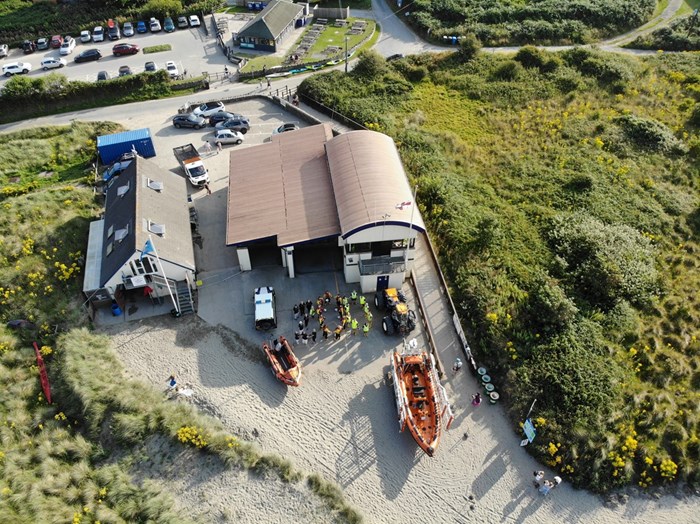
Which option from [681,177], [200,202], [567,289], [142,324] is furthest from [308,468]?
[681,177]

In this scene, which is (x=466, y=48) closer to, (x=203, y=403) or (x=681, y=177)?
(x=681, y=177)

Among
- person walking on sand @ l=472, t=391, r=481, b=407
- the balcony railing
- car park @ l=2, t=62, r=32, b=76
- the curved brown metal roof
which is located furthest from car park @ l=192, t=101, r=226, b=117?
person walking on sand @ l=472, t=391, r=481, b=407

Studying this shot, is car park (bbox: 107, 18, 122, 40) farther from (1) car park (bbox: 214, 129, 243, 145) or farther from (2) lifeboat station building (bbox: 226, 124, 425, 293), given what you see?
(2) lifeboat station building (bbox: 226, 124, 425, 293)

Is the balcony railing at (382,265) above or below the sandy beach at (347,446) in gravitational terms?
above

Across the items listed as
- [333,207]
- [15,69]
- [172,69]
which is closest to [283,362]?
[333,207]

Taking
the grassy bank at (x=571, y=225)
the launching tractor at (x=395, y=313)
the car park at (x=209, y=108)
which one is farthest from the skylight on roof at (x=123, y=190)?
the grassy bank at (x=571, y=225)

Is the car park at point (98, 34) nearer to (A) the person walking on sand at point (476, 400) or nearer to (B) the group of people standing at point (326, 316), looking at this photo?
(B) the group of people standing at point (326, 316)
